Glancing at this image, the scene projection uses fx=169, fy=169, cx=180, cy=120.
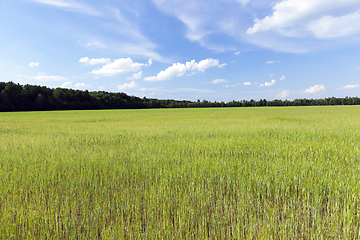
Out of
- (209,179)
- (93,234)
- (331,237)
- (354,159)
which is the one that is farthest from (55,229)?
(354,159)

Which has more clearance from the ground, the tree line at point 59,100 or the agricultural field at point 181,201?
the tree line at point 59,100

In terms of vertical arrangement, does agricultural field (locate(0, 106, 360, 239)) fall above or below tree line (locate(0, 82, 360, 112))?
below

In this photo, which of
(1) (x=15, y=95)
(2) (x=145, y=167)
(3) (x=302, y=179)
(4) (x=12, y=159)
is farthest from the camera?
(1) (x=15, y=95)

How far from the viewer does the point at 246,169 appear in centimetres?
429

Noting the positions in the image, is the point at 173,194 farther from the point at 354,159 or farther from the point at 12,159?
the point at 12,159

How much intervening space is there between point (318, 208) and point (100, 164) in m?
5.10

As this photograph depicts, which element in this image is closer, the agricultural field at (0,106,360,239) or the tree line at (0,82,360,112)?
the agricultural field at (0,106,360,239)

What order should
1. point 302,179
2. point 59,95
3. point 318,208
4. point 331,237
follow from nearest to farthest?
1. point 331,237
2. point 318,208
3. point 302,179
4. point 59,95

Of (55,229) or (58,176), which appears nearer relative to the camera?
(55,229)

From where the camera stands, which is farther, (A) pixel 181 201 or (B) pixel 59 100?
(B) pixel 59 100

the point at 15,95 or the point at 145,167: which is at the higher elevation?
the point at 15,95

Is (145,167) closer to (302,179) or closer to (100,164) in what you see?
(100,164)

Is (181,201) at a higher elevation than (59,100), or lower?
lower

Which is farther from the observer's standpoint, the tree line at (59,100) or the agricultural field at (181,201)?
the tree line at (59,100)
